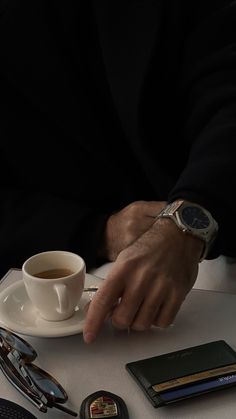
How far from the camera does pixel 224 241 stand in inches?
34.3

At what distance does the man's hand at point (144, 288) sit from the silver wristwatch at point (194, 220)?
1.6 inches

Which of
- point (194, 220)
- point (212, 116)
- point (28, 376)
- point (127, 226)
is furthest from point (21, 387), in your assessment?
point (212, 116)

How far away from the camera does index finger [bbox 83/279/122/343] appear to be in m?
0.68

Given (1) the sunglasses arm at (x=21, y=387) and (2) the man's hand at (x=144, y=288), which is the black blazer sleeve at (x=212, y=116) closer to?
(2) the man's hand at (x=144, y=288)

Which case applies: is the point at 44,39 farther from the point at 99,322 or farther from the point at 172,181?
the point at 99,322

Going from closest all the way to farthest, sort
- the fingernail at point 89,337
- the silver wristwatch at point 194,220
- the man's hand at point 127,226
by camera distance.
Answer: the fingernail at point 89,337, the silver wristwatch at point 194,220, the man's hand at point 127,226

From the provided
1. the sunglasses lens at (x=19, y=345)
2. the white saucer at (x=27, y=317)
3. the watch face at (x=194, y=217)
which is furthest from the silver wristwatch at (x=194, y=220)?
the sunglasses lens at (x=19, y=345)

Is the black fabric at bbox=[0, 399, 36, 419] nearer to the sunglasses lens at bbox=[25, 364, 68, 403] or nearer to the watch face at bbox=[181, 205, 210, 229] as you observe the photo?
the sunglasses lens at bbox=[25, 364, 68, 403]

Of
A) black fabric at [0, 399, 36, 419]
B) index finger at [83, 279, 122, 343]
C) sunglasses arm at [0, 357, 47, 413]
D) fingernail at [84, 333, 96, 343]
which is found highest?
black fabric at [0, 399, 36, 419]

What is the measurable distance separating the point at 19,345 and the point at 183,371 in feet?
0.57

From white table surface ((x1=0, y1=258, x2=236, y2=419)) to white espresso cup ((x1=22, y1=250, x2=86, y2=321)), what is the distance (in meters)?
0.03

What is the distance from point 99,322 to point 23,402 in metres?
0.13

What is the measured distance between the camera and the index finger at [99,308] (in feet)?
2.24

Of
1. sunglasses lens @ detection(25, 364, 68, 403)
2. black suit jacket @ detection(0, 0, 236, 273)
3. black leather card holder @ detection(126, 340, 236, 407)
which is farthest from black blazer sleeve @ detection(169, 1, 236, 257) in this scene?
sunglasses lens @ detection(25, 364, 68, 403)
